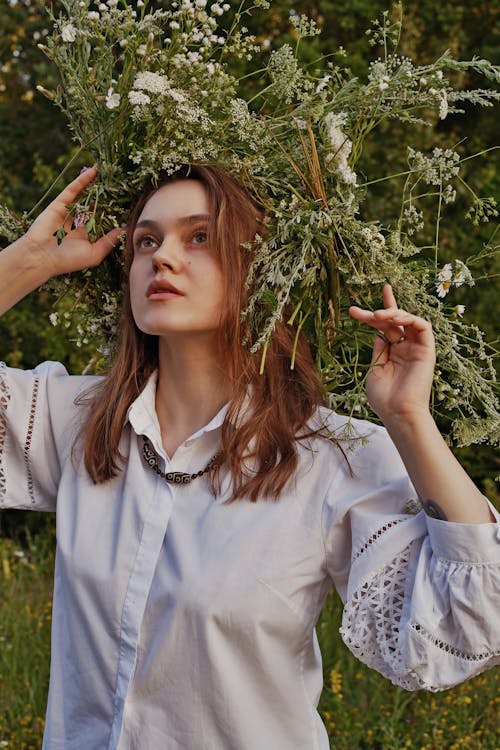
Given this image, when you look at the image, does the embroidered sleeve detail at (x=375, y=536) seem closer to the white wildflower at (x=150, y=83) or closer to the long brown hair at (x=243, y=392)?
the long brown hair at (x=243, y=392)

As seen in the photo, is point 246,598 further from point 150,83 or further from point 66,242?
point 150,83

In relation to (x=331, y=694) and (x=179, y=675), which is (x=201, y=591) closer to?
(x=179, y=675)

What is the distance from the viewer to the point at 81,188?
223 centimetres

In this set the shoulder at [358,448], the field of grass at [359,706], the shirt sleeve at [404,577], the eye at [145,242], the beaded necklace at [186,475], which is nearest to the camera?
the shirt sleeve at [404,577]

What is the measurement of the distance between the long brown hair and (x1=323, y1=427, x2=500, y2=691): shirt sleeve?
6.3 inches

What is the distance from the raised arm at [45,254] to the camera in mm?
2223

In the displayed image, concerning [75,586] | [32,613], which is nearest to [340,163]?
[75,586]

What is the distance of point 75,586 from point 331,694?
217 centimetres

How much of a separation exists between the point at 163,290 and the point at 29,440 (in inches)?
19.7

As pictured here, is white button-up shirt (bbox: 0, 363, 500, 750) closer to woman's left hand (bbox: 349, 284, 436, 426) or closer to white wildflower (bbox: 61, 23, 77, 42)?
woman's left hand (bbox: 349, 284, 436, 426)

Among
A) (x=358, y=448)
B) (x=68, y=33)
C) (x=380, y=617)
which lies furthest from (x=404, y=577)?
(x=68, y=33)

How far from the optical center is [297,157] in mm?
2025

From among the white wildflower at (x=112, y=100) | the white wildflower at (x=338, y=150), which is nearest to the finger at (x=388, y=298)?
the white wildflower at (x=338, y=150)

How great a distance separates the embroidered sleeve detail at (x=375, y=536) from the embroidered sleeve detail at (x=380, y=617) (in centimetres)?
5
